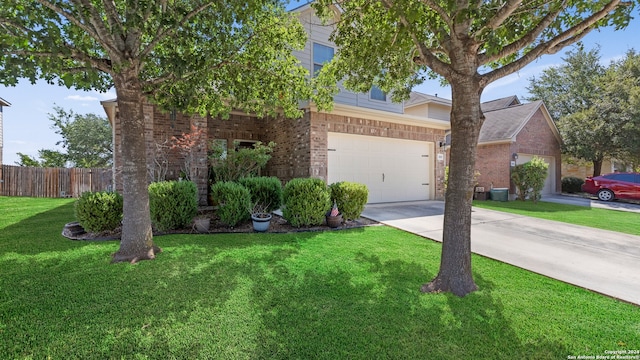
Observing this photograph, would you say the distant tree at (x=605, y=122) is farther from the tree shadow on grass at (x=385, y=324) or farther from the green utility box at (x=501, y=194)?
the tree shadow on grass at (x=385, y=324)

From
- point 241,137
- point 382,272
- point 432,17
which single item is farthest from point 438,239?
point 241,137

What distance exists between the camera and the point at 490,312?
9.23 ft

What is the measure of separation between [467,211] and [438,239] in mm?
2476

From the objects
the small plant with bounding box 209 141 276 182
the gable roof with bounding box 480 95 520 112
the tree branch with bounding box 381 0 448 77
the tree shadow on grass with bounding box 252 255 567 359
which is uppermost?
the gable roof with bounding box 480 95 520 112

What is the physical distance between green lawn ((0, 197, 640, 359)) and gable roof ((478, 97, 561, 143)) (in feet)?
40.7

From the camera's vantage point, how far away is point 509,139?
13.6m

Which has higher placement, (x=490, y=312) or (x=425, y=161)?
(x=425, y=161)

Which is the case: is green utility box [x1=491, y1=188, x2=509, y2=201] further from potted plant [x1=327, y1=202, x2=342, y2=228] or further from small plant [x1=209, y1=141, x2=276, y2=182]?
small plant [x1=209, y1=141, x2=276, y2=182]

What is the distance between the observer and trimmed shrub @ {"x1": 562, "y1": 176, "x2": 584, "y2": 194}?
1695 cm

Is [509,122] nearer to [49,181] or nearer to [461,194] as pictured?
[461,194]

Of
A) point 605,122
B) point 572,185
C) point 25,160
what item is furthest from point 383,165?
point 25,160

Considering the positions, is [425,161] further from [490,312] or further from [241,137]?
[490,312]

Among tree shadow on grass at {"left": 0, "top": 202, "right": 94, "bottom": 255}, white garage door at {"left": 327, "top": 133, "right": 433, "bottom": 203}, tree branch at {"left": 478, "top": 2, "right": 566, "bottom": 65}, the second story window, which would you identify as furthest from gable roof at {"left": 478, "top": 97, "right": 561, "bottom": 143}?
tree shadow on grass at {"left": 0, "top": 202, "right": 94, "bottom": 255}

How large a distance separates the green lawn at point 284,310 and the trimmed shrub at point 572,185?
60.3ft
